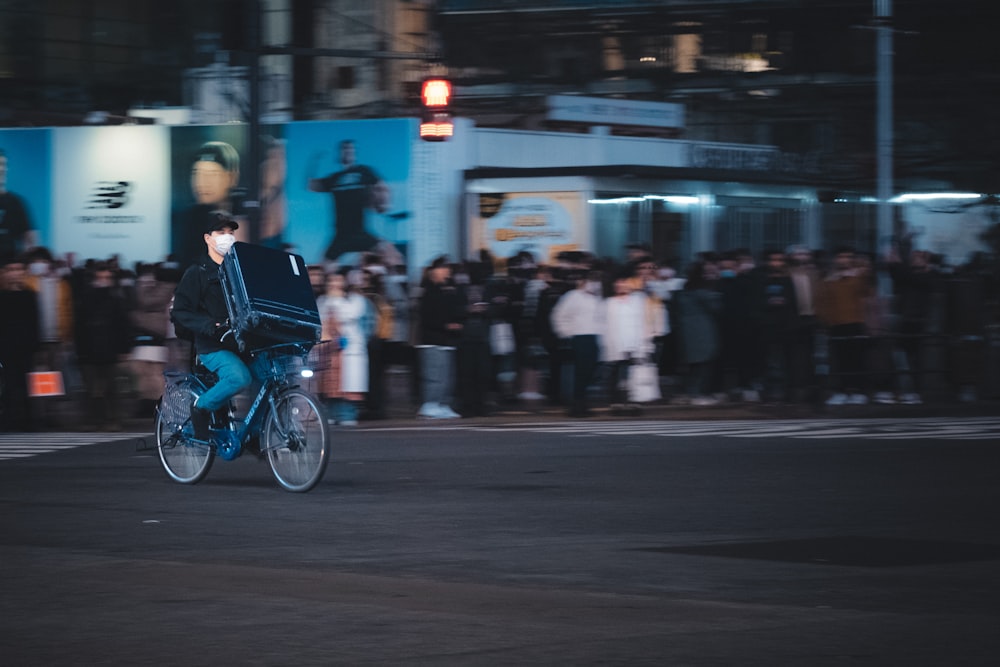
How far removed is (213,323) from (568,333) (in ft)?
26.7

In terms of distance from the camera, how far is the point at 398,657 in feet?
21.7

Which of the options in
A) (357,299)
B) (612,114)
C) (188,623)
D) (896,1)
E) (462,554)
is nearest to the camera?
(188,623)

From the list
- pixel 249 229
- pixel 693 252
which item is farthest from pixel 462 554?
pixel 693 252

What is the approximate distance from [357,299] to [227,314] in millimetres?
6796

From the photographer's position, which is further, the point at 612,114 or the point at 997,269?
the point at 612,114

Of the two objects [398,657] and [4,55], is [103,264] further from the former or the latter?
[4,55]

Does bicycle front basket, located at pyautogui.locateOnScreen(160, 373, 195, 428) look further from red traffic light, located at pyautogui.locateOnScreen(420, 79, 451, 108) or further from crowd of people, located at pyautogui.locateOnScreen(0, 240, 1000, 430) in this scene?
red traffic light, located at pyautogui.locateOnScreen(420, 79, 451, 108)

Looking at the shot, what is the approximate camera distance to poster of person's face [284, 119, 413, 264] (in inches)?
1121

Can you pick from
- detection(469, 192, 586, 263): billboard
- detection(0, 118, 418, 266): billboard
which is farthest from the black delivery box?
detection(469, 192, 586, 263): billboard

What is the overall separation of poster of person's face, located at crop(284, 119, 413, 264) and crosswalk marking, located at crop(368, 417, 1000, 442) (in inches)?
382

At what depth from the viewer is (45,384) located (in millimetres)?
17797

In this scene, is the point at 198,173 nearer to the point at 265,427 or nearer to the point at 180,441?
the point at 180,441

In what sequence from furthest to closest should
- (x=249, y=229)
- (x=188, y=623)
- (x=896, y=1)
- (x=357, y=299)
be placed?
(x=896, y=1) < (x=249, y=229) < (x=357, y=299) < (x=188, y=623)

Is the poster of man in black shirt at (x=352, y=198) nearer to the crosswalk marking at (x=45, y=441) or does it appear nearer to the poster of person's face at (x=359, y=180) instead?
the poster of person's face at (x=359, y=180)
